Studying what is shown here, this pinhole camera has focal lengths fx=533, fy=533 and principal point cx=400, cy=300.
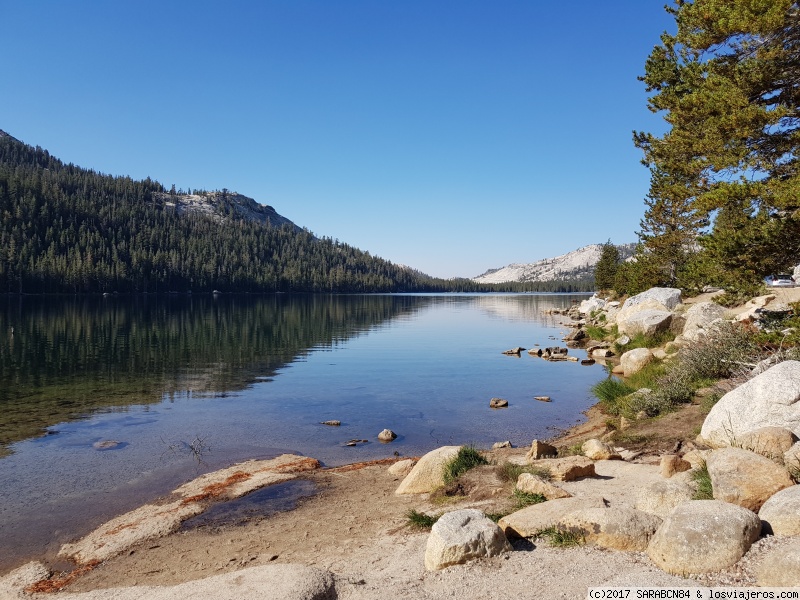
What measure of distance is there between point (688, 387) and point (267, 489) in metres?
13.3

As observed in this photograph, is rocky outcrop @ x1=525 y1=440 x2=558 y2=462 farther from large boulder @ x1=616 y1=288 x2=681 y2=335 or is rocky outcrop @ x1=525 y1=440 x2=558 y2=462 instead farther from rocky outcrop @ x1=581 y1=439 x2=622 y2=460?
large boulder @ x1=616 y1=288 x2=681 y2=335

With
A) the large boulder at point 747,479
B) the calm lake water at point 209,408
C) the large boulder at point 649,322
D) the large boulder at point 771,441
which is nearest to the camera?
the large boulder at point 747,479

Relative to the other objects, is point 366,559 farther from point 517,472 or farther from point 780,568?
point 780,568

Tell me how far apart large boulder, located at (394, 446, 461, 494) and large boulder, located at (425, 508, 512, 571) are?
4.16 metres

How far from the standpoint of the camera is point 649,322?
32594 millimetres

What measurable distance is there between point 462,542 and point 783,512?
4.20 m

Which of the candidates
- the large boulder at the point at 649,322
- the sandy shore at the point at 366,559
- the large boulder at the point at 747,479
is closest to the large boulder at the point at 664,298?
the large boulder at the point at 649,322

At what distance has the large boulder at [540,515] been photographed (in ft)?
27.5

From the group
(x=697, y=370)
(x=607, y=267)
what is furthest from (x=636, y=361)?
(x=607, y=267)

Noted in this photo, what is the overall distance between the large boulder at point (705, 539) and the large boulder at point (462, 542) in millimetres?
2081

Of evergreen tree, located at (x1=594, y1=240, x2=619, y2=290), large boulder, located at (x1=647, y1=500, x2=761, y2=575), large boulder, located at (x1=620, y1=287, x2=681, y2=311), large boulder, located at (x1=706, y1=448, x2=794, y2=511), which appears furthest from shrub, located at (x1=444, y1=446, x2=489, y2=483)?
evergreen tree, located at (x1=594, y1=240, x2=619, y2=290)

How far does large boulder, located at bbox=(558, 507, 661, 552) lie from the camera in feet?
24.7

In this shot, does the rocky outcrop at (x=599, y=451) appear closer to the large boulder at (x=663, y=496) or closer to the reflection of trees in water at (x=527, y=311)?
the large boulder at (x=663, y=496)

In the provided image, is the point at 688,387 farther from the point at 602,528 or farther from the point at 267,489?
the point at 267,489
